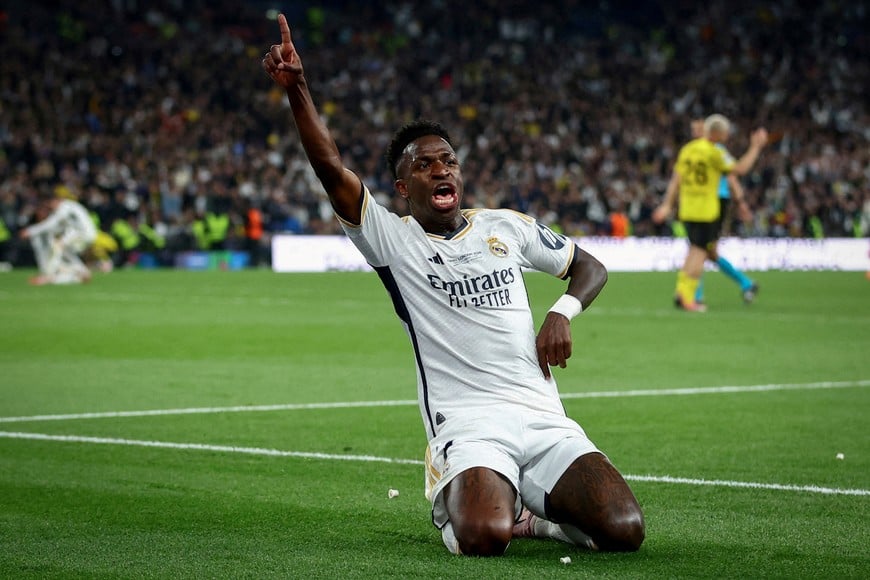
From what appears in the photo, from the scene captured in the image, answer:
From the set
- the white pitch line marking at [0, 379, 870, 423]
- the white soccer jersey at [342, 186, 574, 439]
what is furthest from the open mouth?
the white pitch line marking at [0, 379, 870, 423]

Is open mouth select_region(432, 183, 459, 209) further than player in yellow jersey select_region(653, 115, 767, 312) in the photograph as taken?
No

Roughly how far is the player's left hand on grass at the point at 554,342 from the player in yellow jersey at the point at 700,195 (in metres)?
13.5

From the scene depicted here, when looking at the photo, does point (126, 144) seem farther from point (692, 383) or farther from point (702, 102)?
point (692, 383)

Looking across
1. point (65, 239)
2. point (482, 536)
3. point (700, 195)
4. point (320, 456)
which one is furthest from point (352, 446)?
point (65, 239)

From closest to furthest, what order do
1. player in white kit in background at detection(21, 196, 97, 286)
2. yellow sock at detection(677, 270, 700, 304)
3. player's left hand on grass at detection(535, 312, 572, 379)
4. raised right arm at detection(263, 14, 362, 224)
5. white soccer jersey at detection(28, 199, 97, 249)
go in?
raised right arm at detection(263, 14, 362, 224), player's left hand on grass at detection(535, 312, 572, 379), yellow sock at detection(677, 270, 700, 304), player in white kit in background at detection(21, 196, 97, 286), white soccer jersey at detection(28, 199, 97, 249)

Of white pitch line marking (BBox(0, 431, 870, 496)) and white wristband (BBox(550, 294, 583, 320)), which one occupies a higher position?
white wristband (BBox(550, 294, 583, 320))

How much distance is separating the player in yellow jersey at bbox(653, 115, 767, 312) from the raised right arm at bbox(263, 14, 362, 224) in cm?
1400

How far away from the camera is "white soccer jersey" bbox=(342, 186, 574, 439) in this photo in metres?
5.96

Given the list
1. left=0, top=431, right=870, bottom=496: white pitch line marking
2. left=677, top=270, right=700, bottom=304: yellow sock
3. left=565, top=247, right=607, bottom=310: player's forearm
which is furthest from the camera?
left=677, top=270, right=700, bottom=304: yellow sock

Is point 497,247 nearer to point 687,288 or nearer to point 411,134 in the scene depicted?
point 411,134

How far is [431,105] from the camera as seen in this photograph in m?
43.4

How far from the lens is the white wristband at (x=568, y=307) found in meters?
6.09

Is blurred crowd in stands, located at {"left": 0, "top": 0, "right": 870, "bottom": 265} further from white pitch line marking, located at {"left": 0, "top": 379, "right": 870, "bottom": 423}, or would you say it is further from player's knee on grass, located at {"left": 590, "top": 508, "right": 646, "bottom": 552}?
player's knee on grass, located at {"left": 590, "top": 508, "right": 646, "bottom": 552}

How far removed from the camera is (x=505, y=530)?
17.6ft
